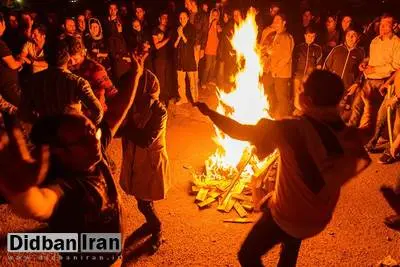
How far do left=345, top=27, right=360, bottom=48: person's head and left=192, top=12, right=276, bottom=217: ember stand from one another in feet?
7.10

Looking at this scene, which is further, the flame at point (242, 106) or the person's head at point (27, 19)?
the person's head at point (27, 19)

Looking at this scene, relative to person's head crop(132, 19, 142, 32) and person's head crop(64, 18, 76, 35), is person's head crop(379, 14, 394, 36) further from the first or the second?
person's head crop(64, 18, 76, 35)

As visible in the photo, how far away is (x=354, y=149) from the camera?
332cm

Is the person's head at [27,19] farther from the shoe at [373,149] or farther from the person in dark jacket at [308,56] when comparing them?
the shoe at [373,149]

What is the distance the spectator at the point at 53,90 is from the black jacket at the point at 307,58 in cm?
571

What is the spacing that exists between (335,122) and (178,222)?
3.01 metres

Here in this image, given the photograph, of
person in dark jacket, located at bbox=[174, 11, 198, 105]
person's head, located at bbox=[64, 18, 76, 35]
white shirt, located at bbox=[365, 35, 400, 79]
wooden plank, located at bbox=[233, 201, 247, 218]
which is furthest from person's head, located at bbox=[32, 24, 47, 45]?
white shirt, located at bbox=[365, 35, 400, 79]

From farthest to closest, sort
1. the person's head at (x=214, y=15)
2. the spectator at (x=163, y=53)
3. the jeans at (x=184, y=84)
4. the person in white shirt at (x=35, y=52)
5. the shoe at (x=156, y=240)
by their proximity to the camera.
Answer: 1. the person's head at (x=214, y=15)
2. the jeans at (x=184, y=84)
3. the spectator at (x=163, y=53)
4. the person in white shirt at (x=35, y=52)
5. the shoe at (x=156, y=240)

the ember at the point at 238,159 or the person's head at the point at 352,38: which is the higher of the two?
the person's head at the point at 352,38

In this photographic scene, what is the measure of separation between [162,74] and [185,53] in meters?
0.83

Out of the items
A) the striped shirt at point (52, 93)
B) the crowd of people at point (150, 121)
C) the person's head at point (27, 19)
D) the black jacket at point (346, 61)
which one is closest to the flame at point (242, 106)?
the crowd of people at point (150, 121)

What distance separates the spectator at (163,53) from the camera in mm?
10344

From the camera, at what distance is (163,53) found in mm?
10531

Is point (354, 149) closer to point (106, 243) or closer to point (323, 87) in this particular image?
point (323, 87)
